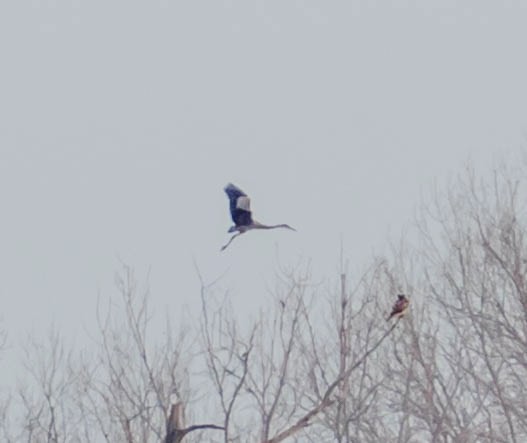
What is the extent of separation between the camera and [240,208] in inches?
203

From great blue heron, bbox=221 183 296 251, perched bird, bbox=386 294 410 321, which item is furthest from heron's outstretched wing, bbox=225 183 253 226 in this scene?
perched bird, bbox=386 294 410 321

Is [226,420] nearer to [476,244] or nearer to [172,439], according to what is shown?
[172,439]

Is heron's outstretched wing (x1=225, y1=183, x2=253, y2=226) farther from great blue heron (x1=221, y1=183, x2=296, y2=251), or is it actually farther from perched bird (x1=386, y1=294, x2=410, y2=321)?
perched bird (x1=386, y1=294, x2=410, y2=321)

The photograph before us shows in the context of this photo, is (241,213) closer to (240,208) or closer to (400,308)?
(240,208)

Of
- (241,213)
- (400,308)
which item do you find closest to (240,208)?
(241,213)

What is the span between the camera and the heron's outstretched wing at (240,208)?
5.16m

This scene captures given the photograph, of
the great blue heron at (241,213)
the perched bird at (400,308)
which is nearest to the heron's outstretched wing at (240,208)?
the great blue heron at (241,213)

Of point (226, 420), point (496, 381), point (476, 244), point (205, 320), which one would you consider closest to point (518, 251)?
point (476, 244)

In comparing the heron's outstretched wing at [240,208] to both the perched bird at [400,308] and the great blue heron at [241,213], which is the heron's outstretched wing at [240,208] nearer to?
the great blue heron at [241,213]

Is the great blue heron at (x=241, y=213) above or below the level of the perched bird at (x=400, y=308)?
above

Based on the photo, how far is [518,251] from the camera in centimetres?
1532

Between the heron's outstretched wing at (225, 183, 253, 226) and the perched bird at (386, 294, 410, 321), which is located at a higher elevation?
the heron's outstretched wing at (225, 183, 253, 226)

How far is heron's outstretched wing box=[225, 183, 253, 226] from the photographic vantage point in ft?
16.9

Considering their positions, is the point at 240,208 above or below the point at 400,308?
above
